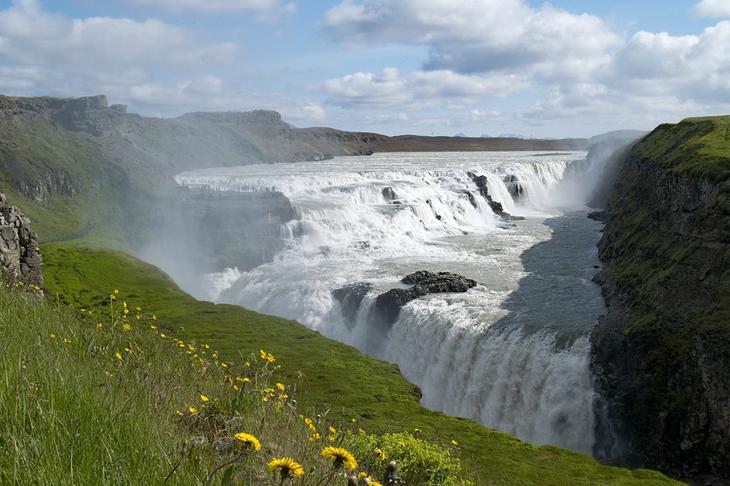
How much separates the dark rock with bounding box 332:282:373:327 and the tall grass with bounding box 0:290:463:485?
103ft

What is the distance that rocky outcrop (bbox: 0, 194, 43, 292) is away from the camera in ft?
82.9

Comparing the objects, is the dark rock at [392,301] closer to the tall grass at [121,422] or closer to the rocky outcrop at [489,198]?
the tall grass at [121,422]

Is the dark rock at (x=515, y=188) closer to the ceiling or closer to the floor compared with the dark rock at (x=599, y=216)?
closer to the ceiling

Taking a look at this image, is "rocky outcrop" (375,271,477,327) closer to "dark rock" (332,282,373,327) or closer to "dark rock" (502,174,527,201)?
"dark rock" (332,282,373,327)

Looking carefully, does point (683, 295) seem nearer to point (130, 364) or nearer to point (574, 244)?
point (130, 364)

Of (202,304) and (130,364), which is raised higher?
(130,364)

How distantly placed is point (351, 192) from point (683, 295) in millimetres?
43190

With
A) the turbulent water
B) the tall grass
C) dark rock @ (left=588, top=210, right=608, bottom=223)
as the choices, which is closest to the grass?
the tall grass

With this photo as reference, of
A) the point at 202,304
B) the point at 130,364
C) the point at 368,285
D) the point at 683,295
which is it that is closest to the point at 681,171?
the point at 683,295

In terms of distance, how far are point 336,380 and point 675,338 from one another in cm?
1342

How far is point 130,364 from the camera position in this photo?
715 cm

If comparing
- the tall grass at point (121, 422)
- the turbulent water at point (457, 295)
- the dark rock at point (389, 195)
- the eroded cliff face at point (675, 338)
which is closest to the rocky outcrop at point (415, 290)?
the turbulent water at point (457, 295)

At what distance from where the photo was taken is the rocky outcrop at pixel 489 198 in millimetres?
73625

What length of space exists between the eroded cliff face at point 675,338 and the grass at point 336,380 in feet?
14.4
